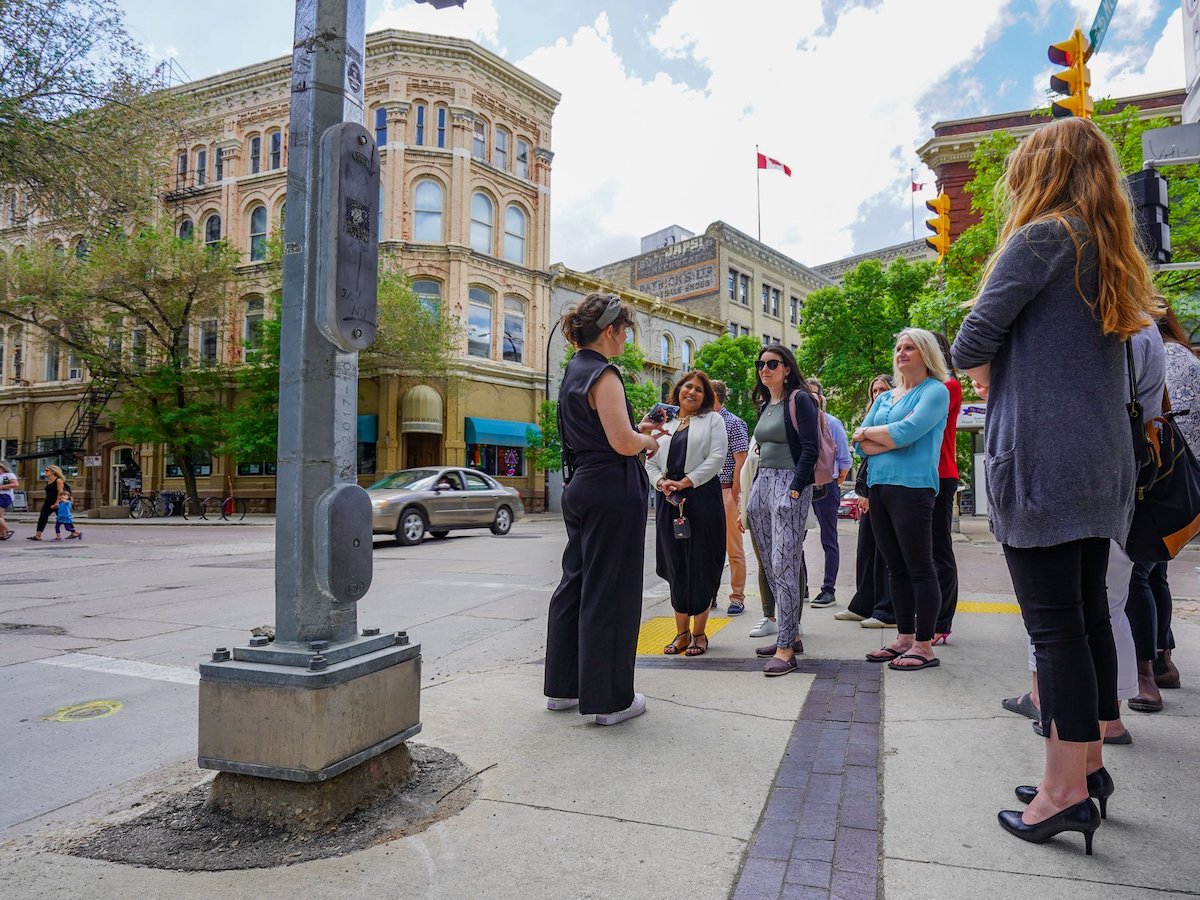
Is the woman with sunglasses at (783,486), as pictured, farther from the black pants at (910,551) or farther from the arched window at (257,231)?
the arched window at (257,231)

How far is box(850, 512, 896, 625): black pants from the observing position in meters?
5.70

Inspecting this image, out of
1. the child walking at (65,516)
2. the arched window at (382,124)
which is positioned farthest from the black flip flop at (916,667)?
the arched window at (382,124)

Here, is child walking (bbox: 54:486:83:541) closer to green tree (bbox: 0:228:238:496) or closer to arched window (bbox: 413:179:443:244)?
green tree (bbox: 0:228:238:496)

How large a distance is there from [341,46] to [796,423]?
321 centimetres

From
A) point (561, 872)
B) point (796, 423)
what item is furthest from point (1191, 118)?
point (561, 872)

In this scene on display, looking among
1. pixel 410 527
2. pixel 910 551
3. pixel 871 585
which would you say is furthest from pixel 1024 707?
pixel 410 527

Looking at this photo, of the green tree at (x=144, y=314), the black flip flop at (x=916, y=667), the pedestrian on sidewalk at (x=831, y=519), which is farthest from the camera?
the green tree at (x=144, y=314)

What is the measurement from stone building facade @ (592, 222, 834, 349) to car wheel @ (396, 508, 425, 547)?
29.9 meters

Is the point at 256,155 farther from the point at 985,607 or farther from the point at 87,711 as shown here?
the point at 985,607

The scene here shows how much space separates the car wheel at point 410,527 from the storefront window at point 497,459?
1588 centimetres

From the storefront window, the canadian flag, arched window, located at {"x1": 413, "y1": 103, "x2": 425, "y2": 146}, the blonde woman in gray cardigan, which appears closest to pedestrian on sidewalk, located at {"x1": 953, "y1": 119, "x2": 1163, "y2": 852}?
the blonde woman in gray cardigan

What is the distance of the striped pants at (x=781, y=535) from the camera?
4.42 metres

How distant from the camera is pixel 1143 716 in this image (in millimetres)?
3412

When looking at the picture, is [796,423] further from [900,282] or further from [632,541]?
[900,282]
